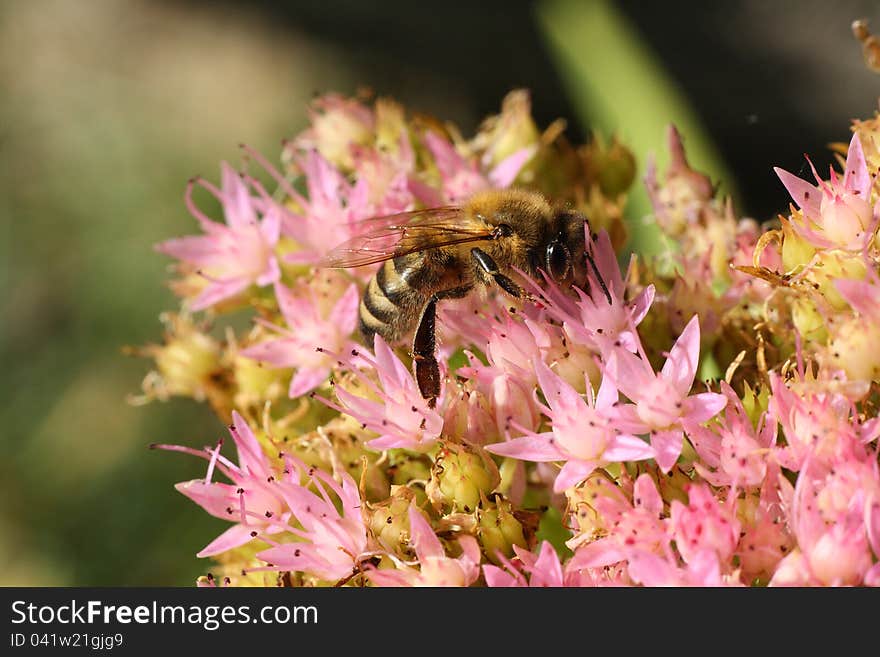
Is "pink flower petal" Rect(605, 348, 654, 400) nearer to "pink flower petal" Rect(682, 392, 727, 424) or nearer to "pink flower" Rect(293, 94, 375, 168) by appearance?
"pink flower petal" Rect(682, 392, 727, 424)

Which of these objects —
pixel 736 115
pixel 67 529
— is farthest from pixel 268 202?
pixel 736 115

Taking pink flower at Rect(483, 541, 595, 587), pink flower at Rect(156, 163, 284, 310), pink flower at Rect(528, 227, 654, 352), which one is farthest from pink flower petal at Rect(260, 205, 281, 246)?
pink flower at Rect(483, 541, 595, 587)

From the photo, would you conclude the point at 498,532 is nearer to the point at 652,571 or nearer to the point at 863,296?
the point at 652,571

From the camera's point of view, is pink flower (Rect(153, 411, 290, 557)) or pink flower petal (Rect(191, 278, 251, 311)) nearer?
pink flower (Rect(153, 411, 290, 557))

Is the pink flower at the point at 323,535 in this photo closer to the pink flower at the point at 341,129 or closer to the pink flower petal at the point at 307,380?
the pink flower petal at the point at 307,380

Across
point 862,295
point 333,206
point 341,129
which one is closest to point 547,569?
point 862,295

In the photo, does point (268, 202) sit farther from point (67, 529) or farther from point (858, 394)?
point (67, 529)
